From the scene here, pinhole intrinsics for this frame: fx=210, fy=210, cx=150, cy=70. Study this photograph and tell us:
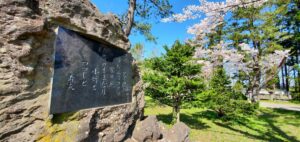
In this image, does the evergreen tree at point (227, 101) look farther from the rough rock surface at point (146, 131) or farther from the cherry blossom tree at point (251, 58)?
the rough rock surface at point (146, 131)

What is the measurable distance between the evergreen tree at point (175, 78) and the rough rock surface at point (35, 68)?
14.9 ft

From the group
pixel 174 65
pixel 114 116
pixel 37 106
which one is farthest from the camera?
pixel 174 65

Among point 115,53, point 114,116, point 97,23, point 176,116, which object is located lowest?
point 176,116

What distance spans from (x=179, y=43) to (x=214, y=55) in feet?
16.9

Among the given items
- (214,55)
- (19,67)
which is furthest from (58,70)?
(214,55)

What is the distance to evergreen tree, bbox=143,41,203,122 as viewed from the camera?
25.3 ft

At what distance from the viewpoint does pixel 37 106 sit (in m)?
2.56

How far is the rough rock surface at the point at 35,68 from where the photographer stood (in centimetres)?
226

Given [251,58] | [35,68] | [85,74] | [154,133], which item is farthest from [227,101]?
[35,68]

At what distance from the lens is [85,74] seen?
316 cm

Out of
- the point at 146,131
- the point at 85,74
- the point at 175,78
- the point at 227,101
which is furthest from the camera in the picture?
the point at 227,101

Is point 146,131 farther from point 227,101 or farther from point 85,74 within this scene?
point 227,101

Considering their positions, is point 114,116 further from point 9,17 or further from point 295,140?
point 295,140

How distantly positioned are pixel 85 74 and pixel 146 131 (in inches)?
Answer: 77.9
